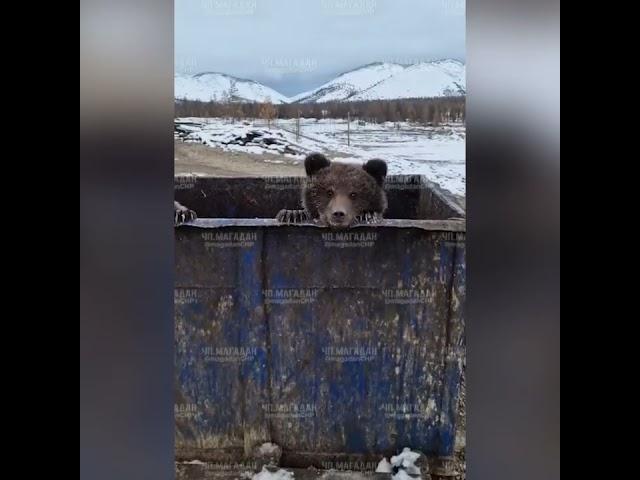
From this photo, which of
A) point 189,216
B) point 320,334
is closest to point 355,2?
point 189,216

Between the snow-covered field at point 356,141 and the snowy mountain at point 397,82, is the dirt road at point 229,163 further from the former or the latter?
the snowy mountain at point 397,82

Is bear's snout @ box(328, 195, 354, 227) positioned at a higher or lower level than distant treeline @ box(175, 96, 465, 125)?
lower

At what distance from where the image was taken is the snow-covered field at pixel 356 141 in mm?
2020

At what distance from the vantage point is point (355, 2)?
6.62 ft

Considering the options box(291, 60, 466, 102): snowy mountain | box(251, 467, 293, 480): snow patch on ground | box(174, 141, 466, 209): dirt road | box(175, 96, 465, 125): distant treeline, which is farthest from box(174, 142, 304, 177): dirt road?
box(251, 467, 293, 480): snow patch on ground

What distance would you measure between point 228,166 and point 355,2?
2.12 feet

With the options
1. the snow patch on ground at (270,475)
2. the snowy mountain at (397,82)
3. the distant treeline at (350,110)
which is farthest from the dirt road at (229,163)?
the snow patch on ground at (270,475)

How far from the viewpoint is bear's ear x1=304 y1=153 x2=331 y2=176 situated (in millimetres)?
2043

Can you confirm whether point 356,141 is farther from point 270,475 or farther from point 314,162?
point 270,475

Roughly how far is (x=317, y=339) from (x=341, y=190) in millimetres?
481

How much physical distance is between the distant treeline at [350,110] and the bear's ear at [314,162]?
126 mm

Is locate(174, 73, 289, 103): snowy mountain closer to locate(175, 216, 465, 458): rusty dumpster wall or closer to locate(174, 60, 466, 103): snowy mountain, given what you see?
locate(174, 60, 466, 103): snowy mountain
